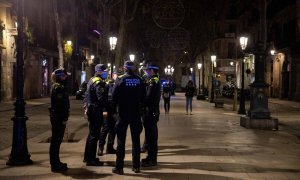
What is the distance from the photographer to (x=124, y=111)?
339 inches

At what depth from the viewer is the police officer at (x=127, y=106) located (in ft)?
28.1

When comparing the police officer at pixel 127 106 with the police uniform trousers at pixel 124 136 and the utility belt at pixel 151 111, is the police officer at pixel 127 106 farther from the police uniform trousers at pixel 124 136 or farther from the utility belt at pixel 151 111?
the utility belt at pixel 151 111

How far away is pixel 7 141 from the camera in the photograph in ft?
43.8

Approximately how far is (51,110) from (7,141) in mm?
5000

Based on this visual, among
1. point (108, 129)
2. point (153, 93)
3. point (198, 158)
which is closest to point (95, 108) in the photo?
point (153, 93)

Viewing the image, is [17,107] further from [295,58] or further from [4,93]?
[295,58]

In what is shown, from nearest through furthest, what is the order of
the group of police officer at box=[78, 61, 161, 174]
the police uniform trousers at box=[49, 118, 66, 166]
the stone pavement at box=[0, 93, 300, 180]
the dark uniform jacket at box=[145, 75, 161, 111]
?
the stone pavement at box=[0, 93, 300, 180] → the group of police officer at box=[78, 61, 161, 174] → the police uniform trousers at box=[49, 118, 66, 166] → the dark uniform jacket at box=[145, 75, 161, 111]

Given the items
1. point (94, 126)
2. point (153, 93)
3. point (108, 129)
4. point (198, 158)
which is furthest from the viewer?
point (108, 129)

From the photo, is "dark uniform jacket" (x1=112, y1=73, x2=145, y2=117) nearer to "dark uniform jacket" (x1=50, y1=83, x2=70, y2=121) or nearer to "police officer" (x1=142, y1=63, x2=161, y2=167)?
"police officer" (x1=142, y1=63, x2=161, y2=167)

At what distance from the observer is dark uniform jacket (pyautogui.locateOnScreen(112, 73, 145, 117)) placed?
8.56m

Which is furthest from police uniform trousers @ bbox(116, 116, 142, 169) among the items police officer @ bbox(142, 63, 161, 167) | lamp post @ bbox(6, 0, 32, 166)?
lamp post @ bbox(6, 0, 32, 166)

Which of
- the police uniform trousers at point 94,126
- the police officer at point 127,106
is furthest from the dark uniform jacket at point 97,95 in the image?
the police officer at point 127,106

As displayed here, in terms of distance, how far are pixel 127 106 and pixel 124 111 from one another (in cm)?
10

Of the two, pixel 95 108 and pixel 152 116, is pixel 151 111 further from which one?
pixel 95 108
